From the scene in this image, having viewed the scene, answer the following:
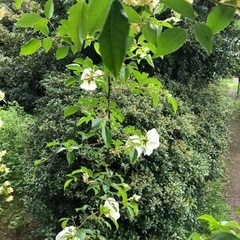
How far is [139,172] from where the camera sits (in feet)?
8.03

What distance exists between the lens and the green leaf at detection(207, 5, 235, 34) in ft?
1.22

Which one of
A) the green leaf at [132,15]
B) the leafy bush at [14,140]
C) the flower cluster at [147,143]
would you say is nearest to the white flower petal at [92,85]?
the flower cluster at [147,143]

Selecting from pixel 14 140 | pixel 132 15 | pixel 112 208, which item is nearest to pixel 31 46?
pixel 132 15

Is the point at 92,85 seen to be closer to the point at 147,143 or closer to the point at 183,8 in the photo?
the point at 147,143

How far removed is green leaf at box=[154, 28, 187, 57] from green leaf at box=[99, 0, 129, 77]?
125 millimetres

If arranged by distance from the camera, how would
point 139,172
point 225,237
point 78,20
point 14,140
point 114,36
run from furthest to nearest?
point 14,140, point 139,172, point 225,237, point 78,20, point 114,36

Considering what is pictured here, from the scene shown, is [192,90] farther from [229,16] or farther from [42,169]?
[229,16]

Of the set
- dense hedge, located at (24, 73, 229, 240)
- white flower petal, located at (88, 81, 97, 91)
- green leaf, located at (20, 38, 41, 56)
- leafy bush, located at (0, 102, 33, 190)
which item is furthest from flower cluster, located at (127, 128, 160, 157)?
leafy bush, located at (0, 102, 33, 190)

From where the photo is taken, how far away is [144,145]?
112 cm

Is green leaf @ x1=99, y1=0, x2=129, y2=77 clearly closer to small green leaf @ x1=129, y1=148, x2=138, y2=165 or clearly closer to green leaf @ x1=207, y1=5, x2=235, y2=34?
green leaf @ x1=207, y1=5, x2=235, y2=34

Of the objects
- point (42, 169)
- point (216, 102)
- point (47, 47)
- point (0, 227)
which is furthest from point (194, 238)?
point (216, 102)

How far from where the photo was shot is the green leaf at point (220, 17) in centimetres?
37

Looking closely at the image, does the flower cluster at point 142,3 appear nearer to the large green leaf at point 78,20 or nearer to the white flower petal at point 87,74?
the large green leaf at point 78,20

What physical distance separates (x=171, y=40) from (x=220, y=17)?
0.06 meters
